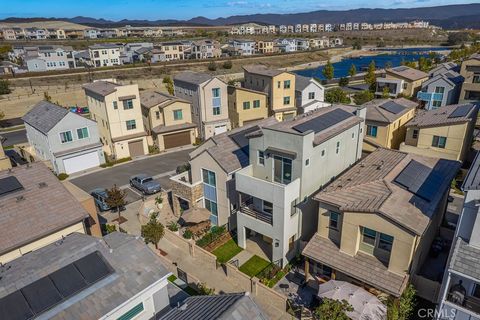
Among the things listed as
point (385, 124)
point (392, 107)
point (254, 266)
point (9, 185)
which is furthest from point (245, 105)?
point (9, 185)

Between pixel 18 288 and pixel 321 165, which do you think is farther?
pixel 321 165

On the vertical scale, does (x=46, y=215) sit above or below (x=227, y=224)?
above

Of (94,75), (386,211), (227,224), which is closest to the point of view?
(386,211)

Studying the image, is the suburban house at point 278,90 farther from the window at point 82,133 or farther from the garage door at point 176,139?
the window at point 82,133

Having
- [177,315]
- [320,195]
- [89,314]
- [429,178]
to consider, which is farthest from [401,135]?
[89,314]

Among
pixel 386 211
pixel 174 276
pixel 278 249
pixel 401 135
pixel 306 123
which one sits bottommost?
pixel 174 276

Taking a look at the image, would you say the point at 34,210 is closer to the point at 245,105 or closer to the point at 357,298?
the point at 357,298

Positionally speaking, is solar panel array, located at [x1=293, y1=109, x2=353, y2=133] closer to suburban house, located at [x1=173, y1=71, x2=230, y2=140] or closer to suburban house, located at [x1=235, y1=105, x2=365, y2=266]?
suburban house, located at [x1=235, y1=105, x2=365, y2=266]

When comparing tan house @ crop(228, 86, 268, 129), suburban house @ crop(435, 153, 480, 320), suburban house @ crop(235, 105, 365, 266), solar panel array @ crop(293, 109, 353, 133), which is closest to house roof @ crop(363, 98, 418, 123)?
solar panel array @ crop(293, 109, 353, 133)

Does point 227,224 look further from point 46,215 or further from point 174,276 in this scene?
point 46,215
